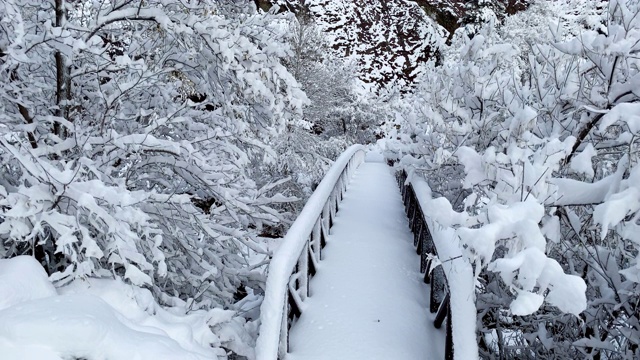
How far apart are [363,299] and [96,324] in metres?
2.70

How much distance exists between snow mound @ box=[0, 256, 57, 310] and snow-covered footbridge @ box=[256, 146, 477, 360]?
136 cm

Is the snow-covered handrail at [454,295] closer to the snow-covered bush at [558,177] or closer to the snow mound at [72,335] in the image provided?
the snow-covered bush at [558,177]

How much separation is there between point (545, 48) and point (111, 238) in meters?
4.97

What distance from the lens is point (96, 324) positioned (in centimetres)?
246

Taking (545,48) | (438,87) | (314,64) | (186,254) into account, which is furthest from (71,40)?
(314,64)

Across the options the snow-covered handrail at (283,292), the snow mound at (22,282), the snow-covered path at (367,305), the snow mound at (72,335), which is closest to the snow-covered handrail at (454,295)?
the snow-covered path at (367,305)

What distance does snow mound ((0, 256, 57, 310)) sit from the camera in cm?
261

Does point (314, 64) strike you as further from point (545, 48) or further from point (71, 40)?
point (71, 40)

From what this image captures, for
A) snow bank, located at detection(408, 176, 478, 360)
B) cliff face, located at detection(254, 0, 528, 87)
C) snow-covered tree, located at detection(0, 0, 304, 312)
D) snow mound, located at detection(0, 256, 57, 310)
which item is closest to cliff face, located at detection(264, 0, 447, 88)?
cliff face, located at detection(254, 0, 528, 87)

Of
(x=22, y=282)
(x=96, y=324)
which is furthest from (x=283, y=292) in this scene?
(x=22, y=282)

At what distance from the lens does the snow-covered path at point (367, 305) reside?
143 inches

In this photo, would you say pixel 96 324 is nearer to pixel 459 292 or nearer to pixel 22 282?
pixel 22 282

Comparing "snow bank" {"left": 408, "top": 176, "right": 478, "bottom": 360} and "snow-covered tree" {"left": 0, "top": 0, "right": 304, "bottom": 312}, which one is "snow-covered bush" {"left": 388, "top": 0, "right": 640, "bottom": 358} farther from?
"snow-covered tree" {"left": 0, "top": 0, "right": 304, "bottom": 312}

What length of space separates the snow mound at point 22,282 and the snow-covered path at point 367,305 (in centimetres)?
177
